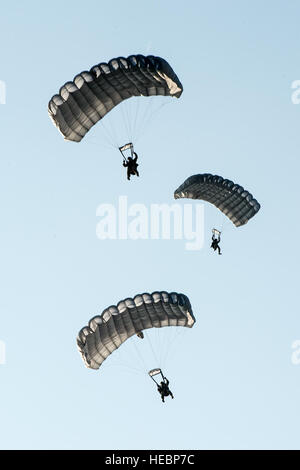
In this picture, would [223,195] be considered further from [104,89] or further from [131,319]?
[131,319]

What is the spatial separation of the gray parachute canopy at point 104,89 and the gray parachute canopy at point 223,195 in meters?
9.23

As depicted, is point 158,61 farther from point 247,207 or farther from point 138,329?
point 247,207

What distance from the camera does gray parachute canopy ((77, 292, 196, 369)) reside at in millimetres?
44562

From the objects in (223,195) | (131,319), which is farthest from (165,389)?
(223,195)

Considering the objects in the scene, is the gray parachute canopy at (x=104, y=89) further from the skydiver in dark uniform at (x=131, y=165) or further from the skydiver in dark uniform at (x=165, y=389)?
the skydiver in dark uniform at (x=165, y=389)

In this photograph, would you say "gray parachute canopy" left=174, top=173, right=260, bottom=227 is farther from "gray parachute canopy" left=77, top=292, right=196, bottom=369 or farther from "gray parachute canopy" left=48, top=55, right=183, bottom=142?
"gray parachute canopy" left=77, top=292, right=196, bottom=369

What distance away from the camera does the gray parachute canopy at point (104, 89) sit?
43688mm

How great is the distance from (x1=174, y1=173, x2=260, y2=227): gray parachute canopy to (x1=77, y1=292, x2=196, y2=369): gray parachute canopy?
11596 millimetres

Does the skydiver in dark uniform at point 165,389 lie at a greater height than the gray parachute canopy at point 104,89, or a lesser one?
lesser

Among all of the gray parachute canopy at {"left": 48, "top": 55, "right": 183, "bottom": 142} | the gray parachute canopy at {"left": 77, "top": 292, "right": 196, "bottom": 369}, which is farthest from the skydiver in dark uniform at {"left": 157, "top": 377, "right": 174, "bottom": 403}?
the gray parachute canopy at {"left": 48, "top": 55, "right": 183, "bottom": 142}

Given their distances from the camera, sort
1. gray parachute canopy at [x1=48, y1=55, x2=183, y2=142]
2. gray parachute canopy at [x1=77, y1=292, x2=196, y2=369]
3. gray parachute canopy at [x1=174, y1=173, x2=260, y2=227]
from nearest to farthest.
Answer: gray parachute canopy at [x1=48, y1=55, x2=183, y2=142]
gray parachute canopy at [x1=77, y1=292, x2=196, y2=369]
gray parachute canopy at [x1=174, y1=173, x2=260, y2=227]

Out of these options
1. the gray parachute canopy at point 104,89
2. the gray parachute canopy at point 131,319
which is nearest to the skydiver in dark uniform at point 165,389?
the gray parachute canopy at point 131,319
